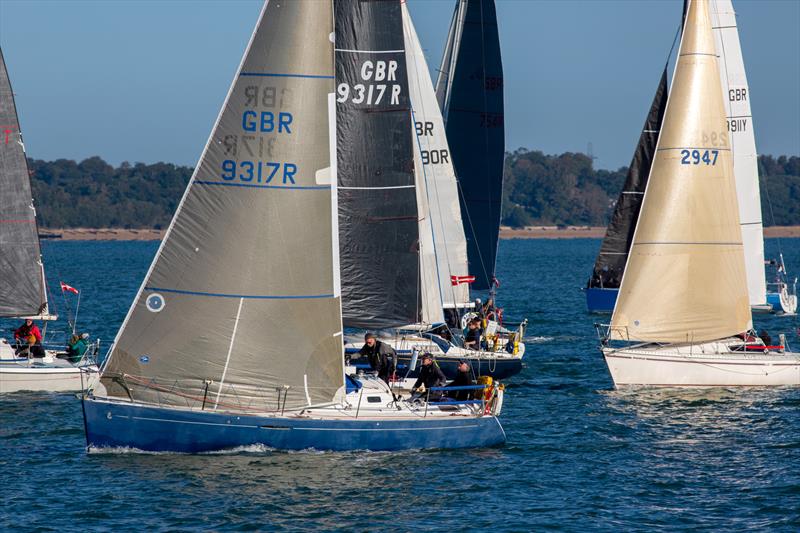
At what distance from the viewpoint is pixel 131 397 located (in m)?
21.0

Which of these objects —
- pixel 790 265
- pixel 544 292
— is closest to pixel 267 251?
pixel 544 292

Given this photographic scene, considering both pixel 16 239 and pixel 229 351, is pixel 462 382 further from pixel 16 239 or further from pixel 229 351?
pixel 16 239

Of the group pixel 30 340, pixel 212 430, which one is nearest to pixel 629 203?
pixel 30 340

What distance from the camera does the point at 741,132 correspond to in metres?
41.7

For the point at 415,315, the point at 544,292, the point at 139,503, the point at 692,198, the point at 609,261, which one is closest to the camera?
the point at 139,503

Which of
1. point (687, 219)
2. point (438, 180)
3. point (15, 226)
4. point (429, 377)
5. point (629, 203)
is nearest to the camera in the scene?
point (429, 377)

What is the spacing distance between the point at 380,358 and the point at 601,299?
26199 mm

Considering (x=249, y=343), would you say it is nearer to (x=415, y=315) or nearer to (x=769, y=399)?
(x=415, y=315)

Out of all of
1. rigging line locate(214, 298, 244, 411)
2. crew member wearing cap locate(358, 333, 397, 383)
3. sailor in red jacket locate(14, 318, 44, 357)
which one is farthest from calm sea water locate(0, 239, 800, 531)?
crew member wearing cap locate(358, 333, 397, 383)

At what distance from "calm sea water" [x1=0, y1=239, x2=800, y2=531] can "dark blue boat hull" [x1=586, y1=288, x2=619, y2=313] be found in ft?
66.6

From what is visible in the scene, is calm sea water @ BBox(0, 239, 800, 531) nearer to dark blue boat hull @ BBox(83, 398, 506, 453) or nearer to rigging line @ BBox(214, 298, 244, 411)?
dark blue boat hull @ BBox(83, 398, 506, 453)

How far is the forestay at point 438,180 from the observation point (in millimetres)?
32875

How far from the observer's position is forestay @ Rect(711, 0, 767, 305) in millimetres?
40688

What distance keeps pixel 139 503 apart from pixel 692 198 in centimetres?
1518
